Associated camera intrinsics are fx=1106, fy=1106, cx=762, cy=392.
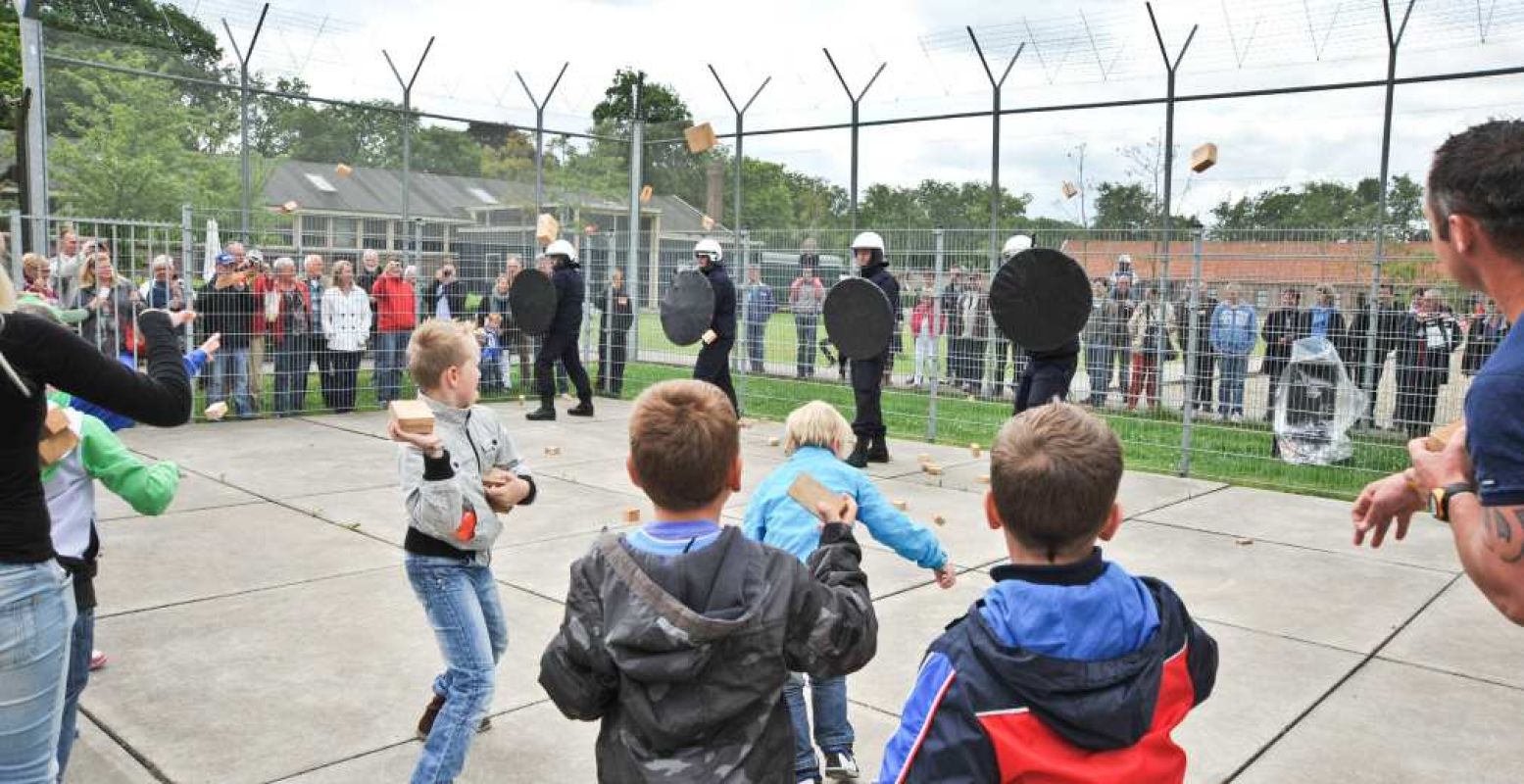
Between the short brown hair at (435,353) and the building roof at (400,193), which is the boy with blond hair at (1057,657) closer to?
the short brown hair at (435,353)

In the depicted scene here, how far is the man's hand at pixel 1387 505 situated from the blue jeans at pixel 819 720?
1.59m

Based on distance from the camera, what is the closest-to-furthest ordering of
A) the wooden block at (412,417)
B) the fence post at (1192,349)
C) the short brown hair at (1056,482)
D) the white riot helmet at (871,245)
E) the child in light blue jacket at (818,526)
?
the short brown hair at (1056,482)
the wooden block at (412,417)
the child in light blue jacket at (818,526)
the fence post at (1192,349)
the white riot helmet at (871,245)

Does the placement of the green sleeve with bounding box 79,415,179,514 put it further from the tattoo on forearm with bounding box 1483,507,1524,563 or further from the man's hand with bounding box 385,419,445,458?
the tattoo on forearm with bounding box 1483,507,1524,563

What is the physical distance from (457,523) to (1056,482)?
1724 millimetres

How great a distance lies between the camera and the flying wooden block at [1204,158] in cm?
1273

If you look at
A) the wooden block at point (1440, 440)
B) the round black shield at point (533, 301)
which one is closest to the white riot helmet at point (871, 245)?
the round black shield at point (533, 301)

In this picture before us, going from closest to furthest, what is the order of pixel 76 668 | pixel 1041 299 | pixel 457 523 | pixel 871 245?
pixel 76 668, pixel 457 523, pixel 1041 299, pixel 871 245

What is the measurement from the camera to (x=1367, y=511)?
7.81 feet

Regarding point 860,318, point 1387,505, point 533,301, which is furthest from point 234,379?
point 1387,505

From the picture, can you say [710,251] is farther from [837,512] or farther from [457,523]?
[837,512]

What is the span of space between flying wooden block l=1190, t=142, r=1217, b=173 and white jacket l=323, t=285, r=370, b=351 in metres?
9.66

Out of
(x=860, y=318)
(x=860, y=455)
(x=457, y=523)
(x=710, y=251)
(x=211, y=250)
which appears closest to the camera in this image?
(x=457, y=523)

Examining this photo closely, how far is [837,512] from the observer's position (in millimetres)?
2369

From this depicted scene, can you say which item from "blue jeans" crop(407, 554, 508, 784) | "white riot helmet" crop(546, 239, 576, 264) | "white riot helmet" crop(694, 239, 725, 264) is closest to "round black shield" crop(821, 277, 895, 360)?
"white riot helmet" crop(694, 239, 725, 264)
